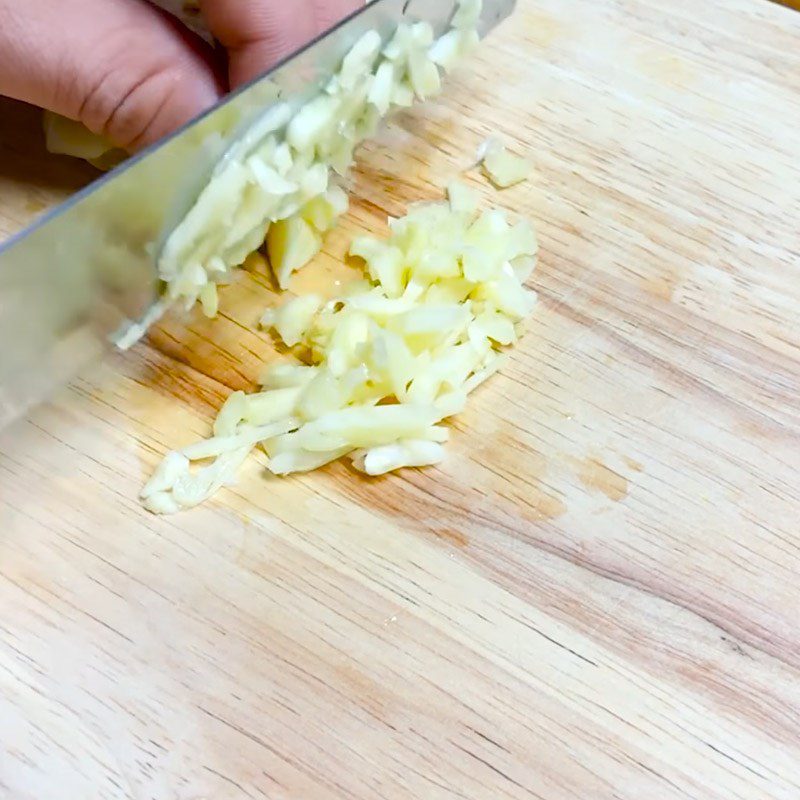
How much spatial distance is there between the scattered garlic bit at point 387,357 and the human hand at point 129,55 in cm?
16

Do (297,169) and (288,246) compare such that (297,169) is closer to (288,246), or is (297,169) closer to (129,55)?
(288,246)

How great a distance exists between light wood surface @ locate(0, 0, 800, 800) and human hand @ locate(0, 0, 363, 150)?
0.13 m

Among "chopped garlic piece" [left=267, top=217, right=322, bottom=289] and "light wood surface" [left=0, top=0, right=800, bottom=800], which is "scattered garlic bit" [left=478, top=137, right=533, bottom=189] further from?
"chopped garlic piece" [left=267, top=217, right=322, bottom=289]

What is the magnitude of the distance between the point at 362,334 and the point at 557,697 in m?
0.36

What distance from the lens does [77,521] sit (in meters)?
0.83

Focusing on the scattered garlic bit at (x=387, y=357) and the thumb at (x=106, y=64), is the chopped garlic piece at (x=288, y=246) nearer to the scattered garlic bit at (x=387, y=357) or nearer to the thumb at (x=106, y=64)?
the scattered garlic bit at (x=387, y=357)

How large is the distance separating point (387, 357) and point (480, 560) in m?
0.20

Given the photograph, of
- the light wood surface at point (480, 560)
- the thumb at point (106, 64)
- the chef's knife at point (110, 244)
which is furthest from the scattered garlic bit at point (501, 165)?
the thumb at point (106, 64)

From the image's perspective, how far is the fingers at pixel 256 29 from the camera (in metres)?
0.90

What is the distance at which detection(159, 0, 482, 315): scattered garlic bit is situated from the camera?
0.88 metres

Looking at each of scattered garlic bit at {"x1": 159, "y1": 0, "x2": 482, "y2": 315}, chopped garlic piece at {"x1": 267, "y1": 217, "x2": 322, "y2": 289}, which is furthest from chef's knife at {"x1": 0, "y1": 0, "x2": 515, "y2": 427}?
chopped garlic piece at {"x1": 267, "y1": 217, "x2": 322, "y2": 289}

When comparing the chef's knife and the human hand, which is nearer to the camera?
the chef's knife

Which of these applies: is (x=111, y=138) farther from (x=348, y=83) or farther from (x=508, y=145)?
(x=508, y=145)

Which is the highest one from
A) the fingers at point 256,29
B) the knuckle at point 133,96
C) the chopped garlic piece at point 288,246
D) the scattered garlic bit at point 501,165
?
the fingers at point 256,29
